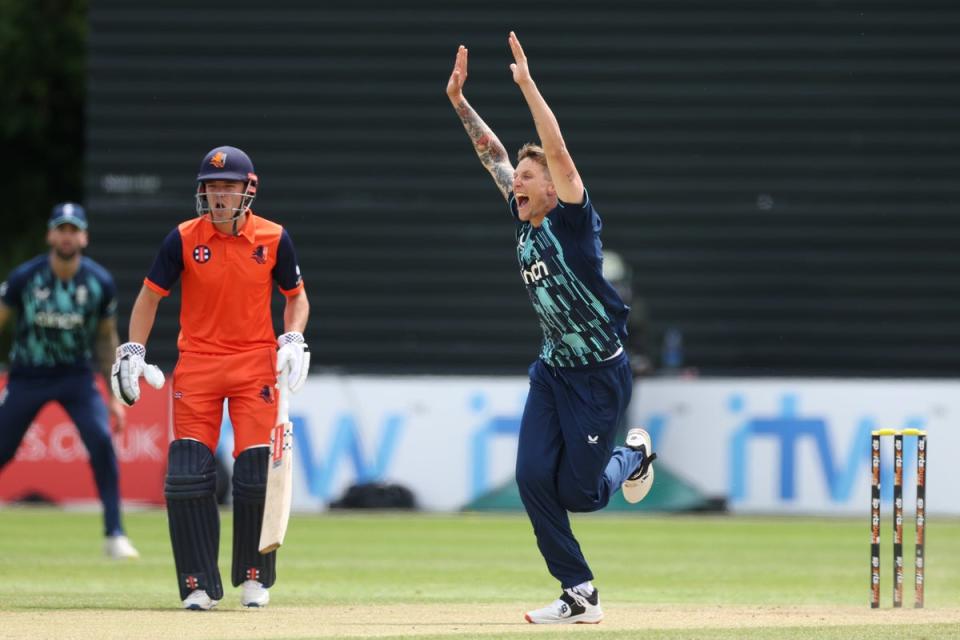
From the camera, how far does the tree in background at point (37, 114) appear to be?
107 ft

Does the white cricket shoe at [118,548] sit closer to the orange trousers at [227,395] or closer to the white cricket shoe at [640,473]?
the orange trousers at [227,395]

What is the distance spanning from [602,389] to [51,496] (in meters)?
10.5

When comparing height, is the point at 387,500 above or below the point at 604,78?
below

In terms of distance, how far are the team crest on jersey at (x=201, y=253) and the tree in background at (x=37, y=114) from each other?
23887 mm

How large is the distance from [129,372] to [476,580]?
3424 millimetres

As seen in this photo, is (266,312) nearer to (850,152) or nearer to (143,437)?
(143,437)

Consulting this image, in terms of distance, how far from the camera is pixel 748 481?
671 inches

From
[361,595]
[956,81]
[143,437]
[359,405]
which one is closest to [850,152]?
[956,81]

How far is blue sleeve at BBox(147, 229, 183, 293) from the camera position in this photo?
869cm

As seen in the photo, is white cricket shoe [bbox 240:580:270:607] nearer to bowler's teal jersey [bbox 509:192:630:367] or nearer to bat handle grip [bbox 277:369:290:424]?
bat handle grip [bbox 277:369:290:424]

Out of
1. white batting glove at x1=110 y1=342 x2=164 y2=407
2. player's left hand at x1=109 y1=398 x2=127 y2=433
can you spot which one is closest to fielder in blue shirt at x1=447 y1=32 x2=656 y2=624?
white batting glove at x1=110 y1=342 x2=164 y2=407

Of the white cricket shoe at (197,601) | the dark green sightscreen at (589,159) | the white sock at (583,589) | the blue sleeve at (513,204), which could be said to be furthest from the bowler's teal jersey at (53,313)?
the dark green sightscreen at (589,159)

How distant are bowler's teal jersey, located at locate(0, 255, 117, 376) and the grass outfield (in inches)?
52.3

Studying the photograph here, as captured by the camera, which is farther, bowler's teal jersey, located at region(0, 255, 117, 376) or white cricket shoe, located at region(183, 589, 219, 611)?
bowler's teal jersey, located at region(0, 255, 117, 376)
